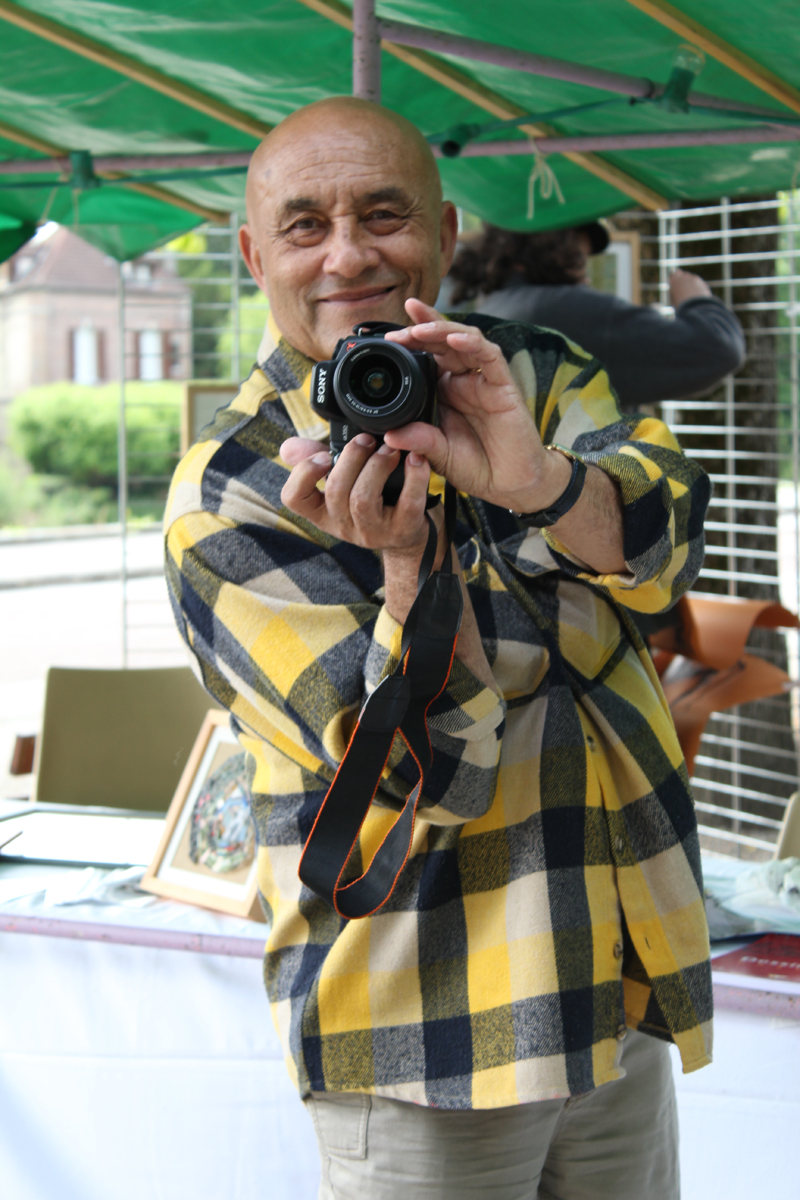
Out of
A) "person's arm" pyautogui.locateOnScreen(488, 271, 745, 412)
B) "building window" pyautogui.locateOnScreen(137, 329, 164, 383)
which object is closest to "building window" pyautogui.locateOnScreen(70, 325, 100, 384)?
"building window" pyautogui.locateOnScreen(137, 329, 164, 383)

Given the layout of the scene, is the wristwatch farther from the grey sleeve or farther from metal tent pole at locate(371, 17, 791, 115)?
the grey sleeve

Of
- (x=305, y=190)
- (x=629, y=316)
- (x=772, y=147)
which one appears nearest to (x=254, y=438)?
(x=305, y=190)

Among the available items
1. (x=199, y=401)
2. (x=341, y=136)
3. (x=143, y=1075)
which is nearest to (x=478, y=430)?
(x=341, y=136)

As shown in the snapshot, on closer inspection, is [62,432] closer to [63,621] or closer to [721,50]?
[63,621]

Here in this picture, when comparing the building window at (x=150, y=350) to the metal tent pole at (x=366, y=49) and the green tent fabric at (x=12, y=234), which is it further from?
the metal tent pole at (x=366, y=49)

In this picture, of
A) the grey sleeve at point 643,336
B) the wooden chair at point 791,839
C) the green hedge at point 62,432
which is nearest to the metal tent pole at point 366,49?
the grey sleeve at point 643,336

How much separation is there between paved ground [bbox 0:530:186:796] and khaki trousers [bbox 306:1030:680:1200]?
7.53 feet

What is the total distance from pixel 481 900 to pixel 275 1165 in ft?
3.18

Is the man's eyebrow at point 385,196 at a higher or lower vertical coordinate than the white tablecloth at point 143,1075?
higher

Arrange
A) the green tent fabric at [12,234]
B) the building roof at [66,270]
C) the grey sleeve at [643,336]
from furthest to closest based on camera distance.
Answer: the building roof at [66,270] < the green tent fabric at [12,234] < the grey sleeve at [643,336]

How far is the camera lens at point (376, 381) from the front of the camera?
32.6 inches

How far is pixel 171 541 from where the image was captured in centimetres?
100

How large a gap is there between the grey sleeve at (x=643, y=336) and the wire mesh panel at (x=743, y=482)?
1.35 m

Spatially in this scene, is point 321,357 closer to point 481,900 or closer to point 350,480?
point 350,480
